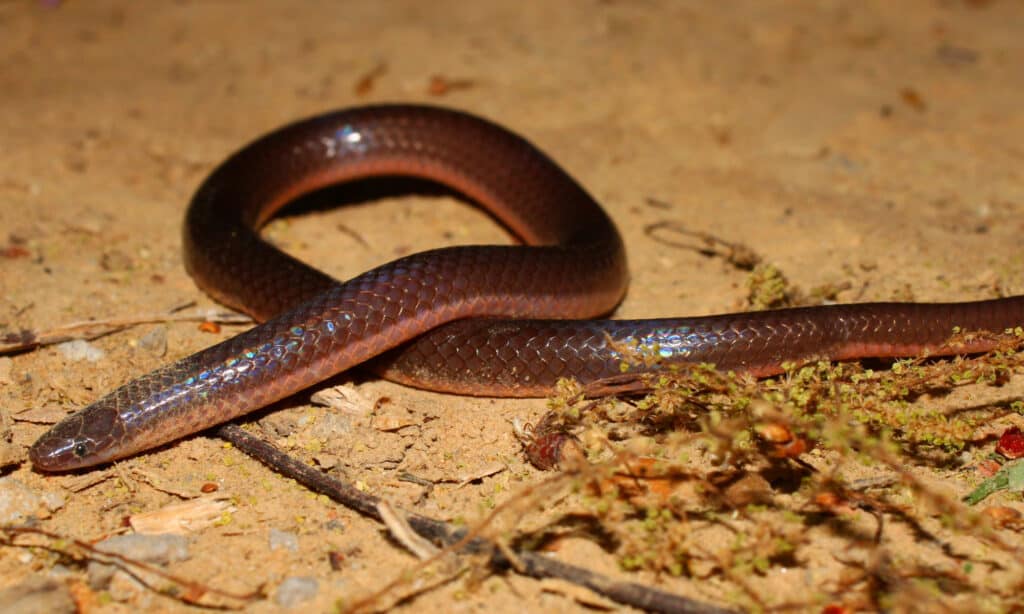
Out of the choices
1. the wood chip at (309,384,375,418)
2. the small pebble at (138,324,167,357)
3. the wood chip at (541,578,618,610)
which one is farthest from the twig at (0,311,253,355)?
the wood chip at (541,578,618,610)

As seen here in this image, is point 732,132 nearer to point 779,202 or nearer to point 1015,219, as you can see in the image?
point 779,202

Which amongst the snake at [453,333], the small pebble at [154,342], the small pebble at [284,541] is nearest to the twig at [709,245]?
the snake at [453,333]

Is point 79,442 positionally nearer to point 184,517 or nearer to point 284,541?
point 184,517

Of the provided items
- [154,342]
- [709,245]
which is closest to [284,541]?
[154,342]

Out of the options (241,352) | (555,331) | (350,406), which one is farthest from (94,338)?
(555,331)

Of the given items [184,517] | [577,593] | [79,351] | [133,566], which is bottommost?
[133,566]

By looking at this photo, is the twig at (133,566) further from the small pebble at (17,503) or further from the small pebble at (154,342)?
the small pebble at (154,342)
